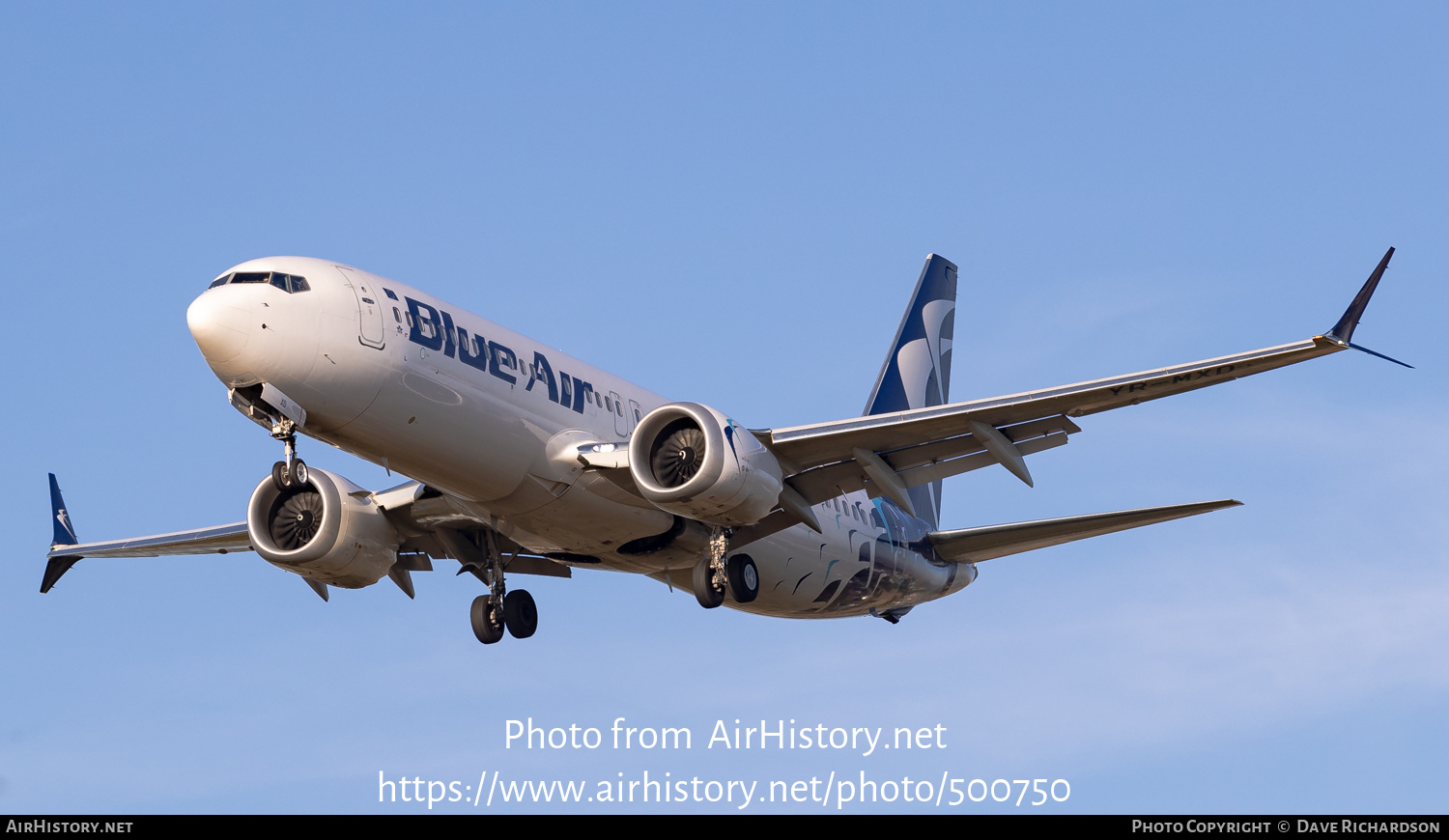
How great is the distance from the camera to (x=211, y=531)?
114ft

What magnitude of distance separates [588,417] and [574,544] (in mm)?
2786

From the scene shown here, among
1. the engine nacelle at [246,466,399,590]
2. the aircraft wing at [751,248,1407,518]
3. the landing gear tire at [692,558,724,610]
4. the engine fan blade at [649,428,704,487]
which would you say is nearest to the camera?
the aircraft wing at [751,248,1407,518]

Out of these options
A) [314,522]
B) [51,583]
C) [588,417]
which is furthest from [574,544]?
[51,583]

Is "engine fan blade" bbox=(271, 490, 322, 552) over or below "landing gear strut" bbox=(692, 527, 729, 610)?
over

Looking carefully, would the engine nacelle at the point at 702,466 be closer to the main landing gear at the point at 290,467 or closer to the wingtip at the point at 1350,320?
the main landing gear at the point at 290,467

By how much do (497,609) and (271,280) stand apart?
9224 millimetres

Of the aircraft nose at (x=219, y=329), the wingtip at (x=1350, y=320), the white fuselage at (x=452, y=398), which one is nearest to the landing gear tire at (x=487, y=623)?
the white fuselage at (x=452, y=398)

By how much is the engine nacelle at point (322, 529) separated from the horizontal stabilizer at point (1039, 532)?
12.1 meters

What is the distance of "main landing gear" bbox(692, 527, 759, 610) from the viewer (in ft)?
97.2

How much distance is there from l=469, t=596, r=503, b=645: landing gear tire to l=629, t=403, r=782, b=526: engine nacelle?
578 centimetres

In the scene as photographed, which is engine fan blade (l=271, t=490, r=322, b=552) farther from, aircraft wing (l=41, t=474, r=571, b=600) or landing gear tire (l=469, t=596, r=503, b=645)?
landing gear tire (l=469, t=596, r=503, b=645)

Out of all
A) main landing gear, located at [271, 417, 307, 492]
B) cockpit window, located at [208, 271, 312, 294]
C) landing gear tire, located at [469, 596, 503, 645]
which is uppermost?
cockpit window, located at [208, 271, 312, 294]

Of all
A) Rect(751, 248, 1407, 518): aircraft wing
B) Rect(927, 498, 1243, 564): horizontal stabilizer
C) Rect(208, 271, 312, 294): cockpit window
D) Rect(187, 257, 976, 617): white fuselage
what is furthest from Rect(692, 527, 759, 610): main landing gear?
Rect(208, 271, 312, 294): cockpit window
